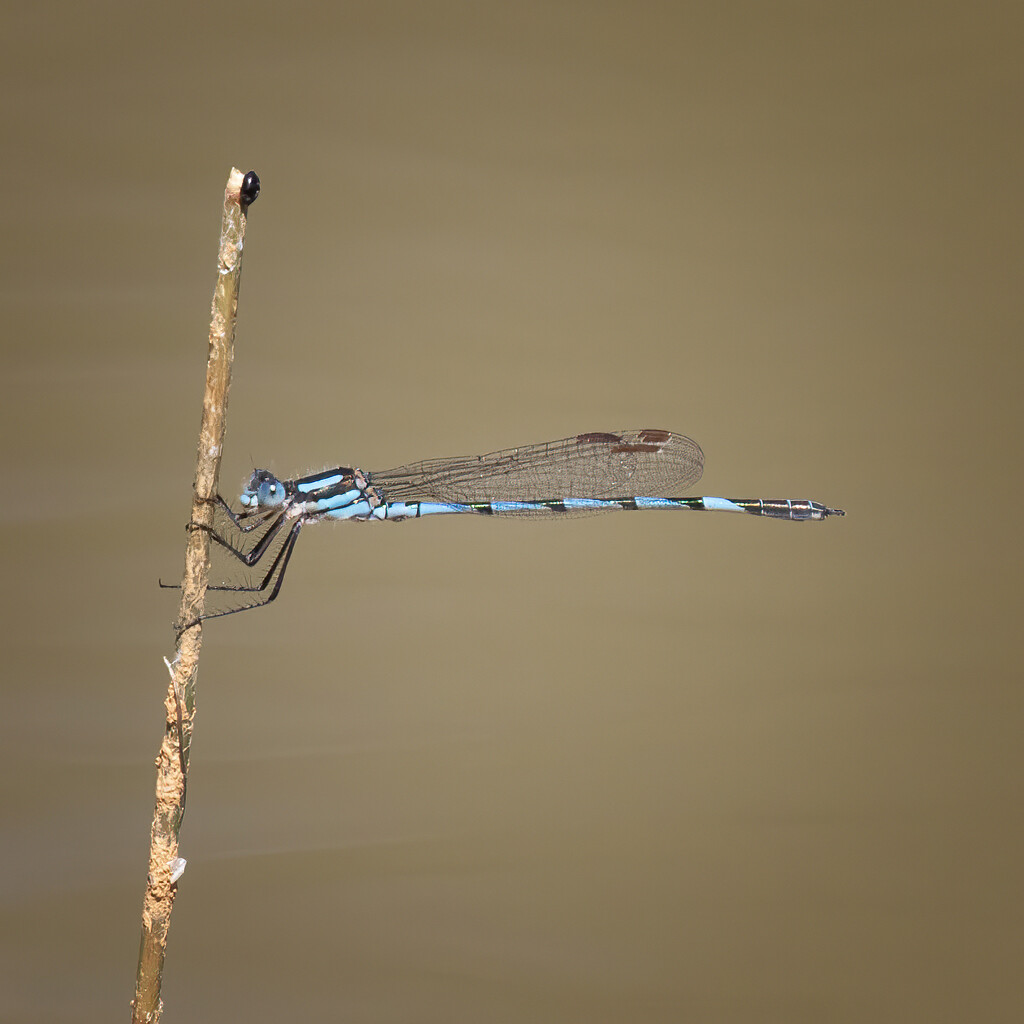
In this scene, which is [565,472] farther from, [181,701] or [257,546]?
[181,701]

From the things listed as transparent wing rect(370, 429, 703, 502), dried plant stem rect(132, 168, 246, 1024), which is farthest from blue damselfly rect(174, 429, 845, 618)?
dried plant stem rect(132, 168, 246, 1024)

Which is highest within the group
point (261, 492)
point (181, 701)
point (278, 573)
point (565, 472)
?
point (565, 472)

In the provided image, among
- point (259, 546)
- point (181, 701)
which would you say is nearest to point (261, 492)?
point (259, 546)

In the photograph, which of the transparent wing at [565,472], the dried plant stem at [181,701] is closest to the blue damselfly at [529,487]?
the transparent wing at [565,472]

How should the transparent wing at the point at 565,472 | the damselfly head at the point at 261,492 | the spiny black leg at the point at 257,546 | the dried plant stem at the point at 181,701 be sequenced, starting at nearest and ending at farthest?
the dried plant stem at the point at 181,701, the spiny black leg at the point at 257,546, the damselfly head at the point at 261,492, the transparent wing at the point at 565,472

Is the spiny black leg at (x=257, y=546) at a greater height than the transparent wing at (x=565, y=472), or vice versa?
the transparent wing at (x=565, y=472)

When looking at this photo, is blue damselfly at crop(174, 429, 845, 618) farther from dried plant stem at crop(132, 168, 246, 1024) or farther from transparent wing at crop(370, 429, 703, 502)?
dried plant stem at crop(132, 168, 246, 1024)

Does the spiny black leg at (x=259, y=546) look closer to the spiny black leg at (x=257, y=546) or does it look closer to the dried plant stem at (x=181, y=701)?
the spiny black leg at (x=257, y=546)
